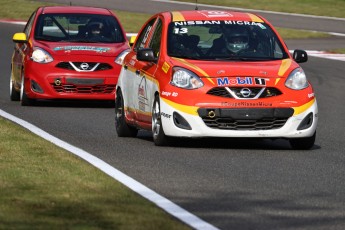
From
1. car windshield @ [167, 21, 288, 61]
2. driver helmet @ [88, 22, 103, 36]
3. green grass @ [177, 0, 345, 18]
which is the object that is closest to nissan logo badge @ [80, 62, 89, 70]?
driver helmet @ [88, 22, 103, 36]

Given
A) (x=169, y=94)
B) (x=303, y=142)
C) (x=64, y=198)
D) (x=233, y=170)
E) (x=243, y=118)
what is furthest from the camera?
(x=303, y=142)

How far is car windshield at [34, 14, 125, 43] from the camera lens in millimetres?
20016

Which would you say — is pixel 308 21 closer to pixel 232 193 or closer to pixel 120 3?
pixel 120 3

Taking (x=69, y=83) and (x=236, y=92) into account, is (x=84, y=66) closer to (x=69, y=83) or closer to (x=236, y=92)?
(x=69, y=83)

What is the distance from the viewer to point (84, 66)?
19.2 metres

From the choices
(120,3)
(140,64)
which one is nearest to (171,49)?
(140,64)

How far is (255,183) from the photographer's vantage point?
10578 mm

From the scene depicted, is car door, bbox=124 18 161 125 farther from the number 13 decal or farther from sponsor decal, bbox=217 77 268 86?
sponsor decal, bbox=217 77 268 86

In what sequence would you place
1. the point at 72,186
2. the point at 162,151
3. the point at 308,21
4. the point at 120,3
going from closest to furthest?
the point at 72,186, the point at 162,151, the point at 308,21, the point at 120,3

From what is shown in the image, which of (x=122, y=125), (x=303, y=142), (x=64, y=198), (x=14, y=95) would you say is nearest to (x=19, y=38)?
(x=14, y=95)

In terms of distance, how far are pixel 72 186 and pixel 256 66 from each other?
4.42 metres

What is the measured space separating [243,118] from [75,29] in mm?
7412

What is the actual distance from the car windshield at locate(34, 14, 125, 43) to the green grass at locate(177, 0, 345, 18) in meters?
28.3

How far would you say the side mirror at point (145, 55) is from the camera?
14078 millimetres
